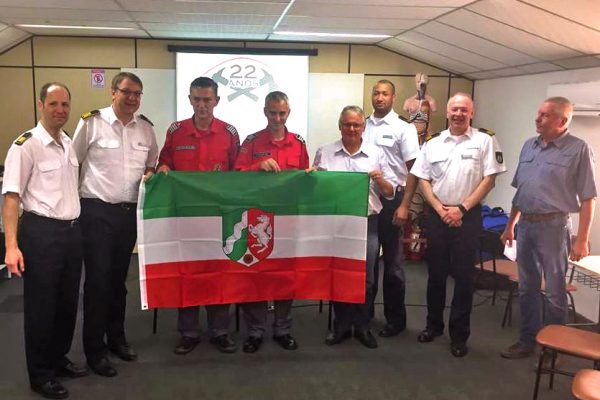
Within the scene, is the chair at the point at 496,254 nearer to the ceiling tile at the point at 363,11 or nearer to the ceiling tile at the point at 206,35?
the ceiling tile at the point at 363,11

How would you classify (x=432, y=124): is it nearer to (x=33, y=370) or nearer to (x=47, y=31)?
(x=47, y=31)

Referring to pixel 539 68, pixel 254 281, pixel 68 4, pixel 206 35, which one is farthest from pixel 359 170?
pixel 206 35

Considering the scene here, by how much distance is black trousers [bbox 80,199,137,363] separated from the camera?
→ 9.84ft

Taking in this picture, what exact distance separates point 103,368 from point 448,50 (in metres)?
4.23

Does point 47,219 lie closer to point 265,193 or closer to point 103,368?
point 103,368

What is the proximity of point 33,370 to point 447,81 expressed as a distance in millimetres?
5354

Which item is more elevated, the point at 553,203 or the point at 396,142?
the point at 396,142

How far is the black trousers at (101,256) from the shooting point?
300cm

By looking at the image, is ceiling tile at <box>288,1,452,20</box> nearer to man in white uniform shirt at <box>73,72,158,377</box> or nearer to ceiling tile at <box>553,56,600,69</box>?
ceiling tile at <box>553,56,600,69</box>

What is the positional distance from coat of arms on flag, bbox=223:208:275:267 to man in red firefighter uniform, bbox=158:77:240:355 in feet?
1.17

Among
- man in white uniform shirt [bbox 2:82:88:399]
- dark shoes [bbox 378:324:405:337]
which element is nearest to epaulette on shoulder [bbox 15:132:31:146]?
man in white uniform shirt [bbox 2:82:88:399]

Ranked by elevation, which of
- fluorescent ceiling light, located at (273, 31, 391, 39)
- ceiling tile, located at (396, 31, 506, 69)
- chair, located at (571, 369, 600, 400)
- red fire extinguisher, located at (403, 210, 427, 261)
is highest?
fluorescent ceiling light, located at (273, 31, 391, 39)

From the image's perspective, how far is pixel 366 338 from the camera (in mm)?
3578

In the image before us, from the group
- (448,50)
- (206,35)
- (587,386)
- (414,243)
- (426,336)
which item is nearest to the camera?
(587,386)
